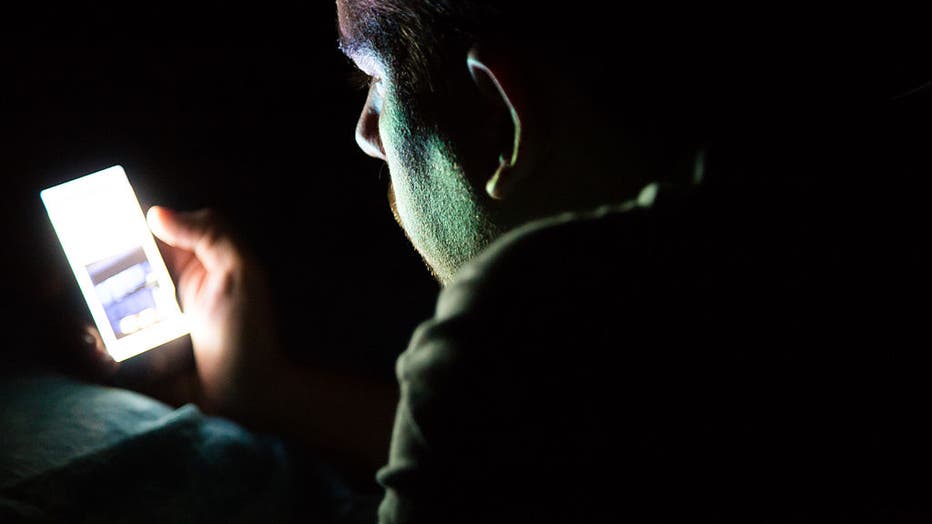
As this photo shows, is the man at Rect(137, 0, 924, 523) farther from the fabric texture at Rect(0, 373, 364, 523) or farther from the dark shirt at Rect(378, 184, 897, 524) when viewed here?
the fabric texture at Rect(0, 373, 364, 523)

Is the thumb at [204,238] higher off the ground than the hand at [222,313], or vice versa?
the thumb at [204,238]

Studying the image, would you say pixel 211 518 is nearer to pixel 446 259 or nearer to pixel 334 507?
pixel 334 507

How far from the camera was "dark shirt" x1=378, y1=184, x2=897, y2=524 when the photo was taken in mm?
478

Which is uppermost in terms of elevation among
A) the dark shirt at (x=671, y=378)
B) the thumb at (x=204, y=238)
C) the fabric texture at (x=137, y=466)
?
the thumb at (x=204, y=238)

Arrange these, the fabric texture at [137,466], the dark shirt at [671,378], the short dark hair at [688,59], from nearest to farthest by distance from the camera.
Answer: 1. the dark shirt at [671,378]
2. the short dark hair at [688,59]
3. the fabric texture at [137,466]

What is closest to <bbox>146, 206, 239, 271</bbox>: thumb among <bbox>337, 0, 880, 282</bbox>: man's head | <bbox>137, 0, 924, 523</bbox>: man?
<bbox>337, 0, 880, 282</bbox>: man's head

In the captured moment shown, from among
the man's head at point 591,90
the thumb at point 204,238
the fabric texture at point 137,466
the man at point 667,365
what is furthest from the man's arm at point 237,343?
the man at point 667,365

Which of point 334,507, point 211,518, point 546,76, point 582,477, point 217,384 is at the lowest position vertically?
point 334,507

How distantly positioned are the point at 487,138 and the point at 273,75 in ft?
3.95

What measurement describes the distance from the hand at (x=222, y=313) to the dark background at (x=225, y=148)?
0.21 meters

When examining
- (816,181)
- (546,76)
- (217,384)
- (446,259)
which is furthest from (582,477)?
(217,384)

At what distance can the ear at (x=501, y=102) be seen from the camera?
0.71 m

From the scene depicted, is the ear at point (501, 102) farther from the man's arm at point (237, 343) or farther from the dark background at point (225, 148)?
the man's arm at point (237, 343)

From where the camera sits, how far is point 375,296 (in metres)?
1.99
